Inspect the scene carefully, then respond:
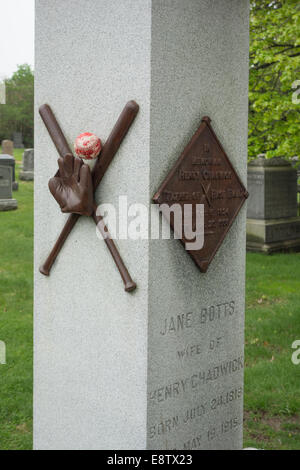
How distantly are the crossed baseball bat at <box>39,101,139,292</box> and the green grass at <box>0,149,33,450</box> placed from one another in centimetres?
171

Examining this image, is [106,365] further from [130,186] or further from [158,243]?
[130,186]

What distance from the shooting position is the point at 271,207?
11.2 meters

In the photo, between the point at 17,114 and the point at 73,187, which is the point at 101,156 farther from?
the point at 17,114

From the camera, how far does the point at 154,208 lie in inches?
119

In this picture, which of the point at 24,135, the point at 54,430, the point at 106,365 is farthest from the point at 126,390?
the point at 24,135

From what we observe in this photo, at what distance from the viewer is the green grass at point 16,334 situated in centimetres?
458

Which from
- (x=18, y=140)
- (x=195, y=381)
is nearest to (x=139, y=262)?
(x=195, y=381)

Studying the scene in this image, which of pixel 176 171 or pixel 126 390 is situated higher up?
pixel 176 171

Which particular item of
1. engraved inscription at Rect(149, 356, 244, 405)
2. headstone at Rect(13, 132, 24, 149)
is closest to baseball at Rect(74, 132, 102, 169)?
engraved inscription at Rect(149, 356, 244, 405)

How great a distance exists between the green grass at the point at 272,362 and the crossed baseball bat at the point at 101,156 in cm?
206

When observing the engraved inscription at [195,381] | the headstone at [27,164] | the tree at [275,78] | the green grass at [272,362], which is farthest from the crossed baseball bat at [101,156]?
the headstone at [27,164]

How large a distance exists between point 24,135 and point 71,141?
164 ft

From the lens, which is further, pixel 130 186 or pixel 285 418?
pixel 285 418

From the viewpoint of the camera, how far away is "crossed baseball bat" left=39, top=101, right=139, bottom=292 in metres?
3.01
